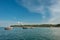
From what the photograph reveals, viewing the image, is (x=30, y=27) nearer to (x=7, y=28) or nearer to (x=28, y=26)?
(x=28, y=26)

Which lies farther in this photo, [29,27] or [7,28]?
[29,27]

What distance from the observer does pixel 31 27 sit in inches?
4532

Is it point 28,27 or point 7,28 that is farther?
point 28,27

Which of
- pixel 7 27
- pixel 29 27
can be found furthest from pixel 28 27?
pixel 7 27

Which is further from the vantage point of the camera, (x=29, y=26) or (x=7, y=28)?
(x=29, y=26)

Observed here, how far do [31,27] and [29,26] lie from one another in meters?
2.34

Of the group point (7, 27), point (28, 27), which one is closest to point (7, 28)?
point (7, 27)

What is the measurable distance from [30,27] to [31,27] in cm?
94

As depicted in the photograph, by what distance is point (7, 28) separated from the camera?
9712cm

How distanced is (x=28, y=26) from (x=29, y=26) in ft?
3.75

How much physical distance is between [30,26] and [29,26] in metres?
1.00

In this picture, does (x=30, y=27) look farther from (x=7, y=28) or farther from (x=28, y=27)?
(x=7, y=28)

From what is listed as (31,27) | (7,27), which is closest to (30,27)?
(31,27)

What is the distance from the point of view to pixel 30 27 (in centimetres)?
11512
